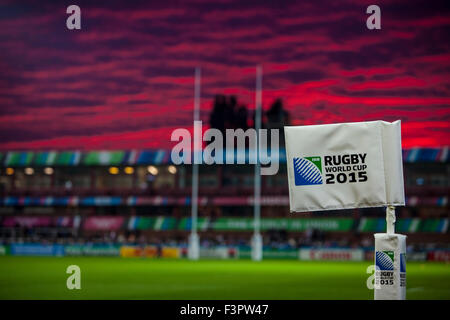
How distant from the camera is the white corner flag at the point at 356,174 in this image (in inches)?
332

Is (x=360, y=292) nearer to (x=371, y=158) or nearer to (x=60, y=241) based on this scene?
(x=371, y=158)

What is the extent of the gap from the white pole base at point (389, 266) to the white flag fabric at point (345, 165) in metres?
0.55

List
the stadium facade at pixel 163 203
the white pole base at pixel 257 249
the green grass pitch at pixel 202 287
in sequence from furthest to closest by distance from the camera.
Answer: the stadium facade at pixel 163 203 < the white pole base at pixel 257 249 < the green grass pitch at pixel 202 287

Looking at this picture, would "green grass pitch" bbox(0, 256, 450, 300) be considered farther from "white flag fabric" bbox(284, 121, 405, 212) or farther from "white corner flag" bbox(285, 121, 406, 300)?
"white flag fabric" bbox(284, 121, 405, 212)

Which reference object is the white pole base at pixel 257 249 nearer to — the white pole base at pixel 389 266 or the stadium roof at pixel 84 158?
the stadium roof at pixel 84 158

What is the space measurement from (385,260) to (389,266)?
3.3 inches

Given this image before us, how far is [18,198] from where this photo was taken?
89625 millimetres

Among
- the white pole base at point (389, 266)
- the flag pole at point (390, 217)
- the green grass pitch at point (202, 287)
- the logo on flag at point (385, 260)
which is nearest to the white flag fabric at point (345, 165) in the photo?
the flag pole at point (390, 217)

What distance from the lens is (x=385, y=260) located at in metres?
8.84

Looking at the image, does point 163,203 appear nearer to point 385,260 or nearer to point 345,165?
A: point 385,260

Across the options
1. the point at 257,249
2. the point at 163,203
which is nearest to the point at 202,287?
the point at 257,249

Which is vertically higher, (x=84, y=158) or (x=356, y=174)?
(x=84, y=158)
